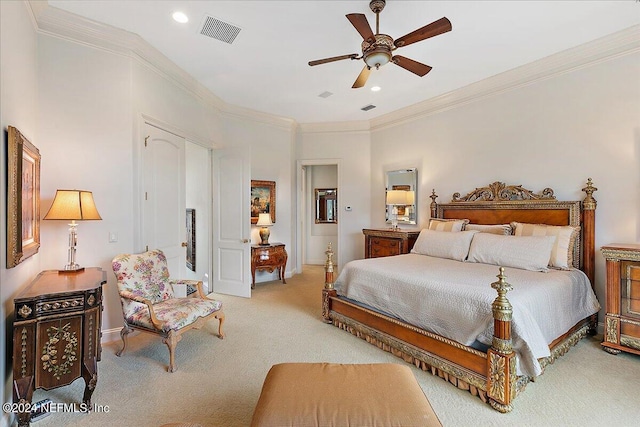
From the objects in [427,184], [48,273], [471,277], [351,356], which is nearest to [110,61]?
[48,273]

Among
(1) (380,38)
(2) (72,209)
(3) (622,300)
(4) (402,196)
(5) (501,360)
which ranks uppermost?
(1) (380,38)

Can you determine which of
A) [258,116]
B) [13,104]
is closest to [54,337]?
[13,104]

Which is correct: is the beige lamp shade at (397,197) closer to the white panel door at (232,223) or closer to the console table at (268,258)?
the console table at (268,258)

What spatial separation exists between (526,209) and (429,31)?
264 cm

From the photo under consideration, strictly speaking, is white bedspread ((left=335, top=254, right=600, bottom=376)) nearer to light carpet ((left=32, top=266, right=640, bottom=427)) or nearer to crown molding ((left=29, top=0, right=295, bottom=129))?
light carpet ((left=32, top=266, right=640, bottom=427))

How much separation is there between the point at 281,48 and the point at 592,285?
14.0 ft

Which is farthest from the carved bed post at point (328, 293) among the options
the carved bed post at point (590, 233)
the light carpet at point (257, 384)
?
the carved bed post at point (590, 233)

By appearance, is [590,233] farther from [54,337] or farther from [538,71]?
[54,337]

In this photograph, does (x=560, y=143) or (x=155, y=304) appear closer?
(x=155, y=304)

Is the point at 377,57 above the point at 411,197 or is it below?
above

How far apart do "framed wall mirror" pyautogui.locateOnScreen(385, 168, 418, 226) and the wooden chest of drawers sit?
0.42m

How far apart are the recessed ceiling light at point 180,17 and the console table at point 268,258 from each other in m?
3.34

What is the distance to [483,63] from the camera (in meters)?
3.73

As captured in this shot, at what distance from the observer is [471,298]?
2324mm
